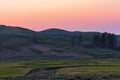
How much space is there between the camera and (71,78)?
60219mm

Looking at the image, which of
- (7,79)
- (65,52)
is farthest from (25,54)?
(7,79)

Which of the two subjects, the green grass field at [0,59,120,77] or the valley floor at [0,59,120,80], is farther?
the green grass field at [0,59,120,77]

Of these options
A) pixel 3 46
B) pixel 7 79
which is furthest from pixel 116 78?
pixel 3 46

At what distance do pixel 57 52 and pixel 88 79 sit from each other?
135 meters

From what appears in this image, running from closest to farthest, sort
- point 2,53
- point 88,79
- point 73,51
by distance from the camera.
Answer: point 88,79, point 2,53, point 73,51

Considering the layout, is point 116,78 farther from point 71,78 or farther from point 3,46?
point 3,46

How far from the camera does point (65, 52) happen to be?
635ft

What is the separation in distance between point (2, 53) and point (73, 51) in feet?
109

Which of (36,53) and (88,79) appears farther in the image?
(36,53)

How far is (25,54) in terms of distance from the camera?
189 metres

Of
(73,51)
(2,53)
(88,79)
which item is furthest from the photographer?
(73,51)

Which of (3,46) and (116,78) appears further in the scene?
(3,46)

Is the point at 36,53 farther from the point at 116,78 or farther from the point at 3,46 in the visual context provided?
the point at 116,78

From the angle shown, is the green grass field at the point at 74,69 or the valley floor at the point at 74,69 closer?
the valley floor at the point at 74,69
